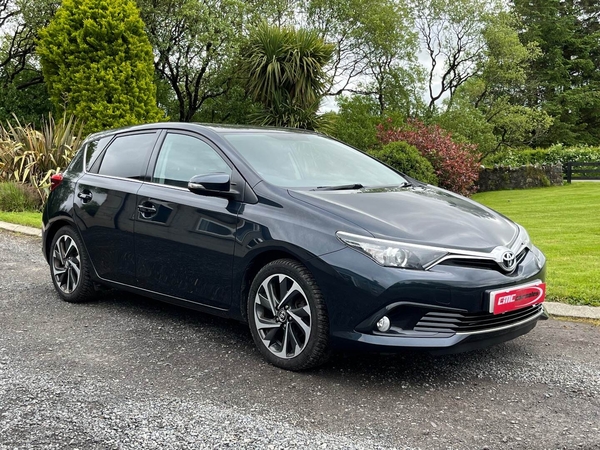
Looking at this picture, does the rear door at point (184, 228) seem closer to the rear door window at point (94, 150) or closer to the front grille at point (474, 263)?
the rear door window at point (94, 150)

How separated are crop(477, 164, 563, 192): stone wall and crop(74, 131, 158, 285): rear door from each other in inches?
741

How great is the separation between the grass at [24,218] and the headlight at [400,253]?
8103mm

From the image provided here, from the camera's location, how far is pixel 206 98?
26.2m

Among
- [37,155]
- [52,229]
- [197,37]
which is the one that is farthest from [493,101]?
[52,229]

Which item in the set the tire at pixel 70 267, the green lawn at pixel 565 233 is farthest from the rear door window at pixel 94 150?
the green lawn at pixel 565 233

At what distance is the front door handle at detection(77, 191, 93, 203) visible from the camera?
216 inches

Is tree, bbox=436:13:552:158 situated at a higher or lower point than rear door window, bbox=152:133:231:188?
higher

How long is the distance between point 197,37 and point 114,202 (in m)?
18.2

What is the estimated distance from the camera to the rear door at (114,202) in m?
5.08

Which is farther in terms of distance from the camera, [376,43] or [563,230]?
[376,43]

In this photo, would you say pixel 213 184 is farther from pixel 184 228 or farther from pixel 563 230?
pixel 563 230

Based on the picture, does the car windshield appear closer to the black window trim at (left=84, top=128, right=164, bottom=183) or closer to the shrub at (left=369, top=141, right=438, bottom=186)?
the black window trim at (left=84, top=128, right=164, bottom=183)

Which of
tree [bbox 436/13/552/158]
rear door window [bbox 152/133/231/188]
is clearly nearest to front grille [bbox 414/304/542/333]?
rear door window [bbox 152/133/231/188]

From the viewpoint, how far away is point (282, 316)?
4.00 m
